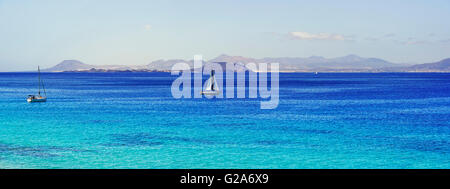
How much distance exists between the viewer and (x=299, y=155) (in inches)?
1147

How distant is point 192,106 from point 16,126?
2358 centimetres

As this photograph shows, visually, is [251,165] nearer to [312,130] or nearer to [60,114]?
[312,130]

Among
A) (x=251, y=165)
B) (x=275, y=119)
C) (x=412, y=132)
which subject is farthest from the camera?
(x=275, y=119)

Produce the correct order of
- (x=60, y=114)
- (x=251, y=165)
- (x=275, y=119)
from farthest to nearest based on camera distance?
(x=60, y=114)
(x=275, y=119)
(x=251, y=165)

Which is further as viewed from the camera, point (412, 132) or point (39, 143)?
point (412, 132)

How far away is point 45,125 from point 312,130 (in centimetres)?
2423

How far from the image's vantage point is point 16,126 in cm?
4209

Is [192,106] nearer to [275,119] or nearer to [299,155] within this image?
[275,119]
